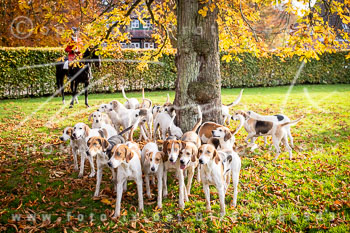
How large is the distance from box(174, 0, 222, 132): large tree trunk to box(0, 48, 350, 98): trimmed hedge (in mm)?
11804

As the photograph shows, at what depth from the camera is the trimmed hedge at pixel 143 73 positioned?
15.6 meters

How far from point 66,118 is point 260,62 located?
15091 millimetres

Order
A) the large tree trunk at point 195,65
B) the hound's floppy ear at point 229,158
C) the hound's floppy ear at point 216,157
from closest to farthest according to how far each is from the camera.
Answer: the hound's floppy ear at point 216,157 < the hound's floppy ear at point 229,158 < the large tree trunk at point 195,65

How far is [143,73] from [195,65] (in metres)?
12.4

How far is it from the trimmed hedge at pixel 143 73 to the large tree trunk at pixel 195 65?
11804 millimetres

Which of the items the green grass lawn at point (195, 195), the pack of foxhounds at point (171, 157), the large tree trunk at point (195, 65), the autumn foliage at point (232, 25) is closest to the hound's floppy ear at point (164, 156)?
the pack of foxhounds at point (171, 157)

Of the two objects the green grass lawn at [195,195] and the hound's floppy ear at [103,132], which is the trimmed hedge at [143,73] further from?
the hound's floppy ear at [103,132]

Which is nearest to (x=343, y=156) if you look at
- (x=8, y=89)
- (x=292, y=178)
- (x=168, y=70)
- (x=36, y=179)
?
(x=292, y=178)

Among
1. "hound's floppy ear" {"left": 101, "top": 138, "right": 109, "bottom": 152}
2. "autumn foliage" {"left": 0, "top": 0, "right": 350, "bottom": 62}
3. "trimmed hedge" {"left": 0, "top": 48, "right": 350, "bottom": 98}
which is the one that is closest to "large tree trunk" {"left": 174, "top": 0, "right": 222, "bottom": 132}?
"autumn foliage" {"left": 0, "top": 0, "right": 350, "bottom": 62}

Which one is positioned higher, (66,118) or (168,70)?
(168,70)

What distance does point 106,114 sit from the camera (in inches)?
294

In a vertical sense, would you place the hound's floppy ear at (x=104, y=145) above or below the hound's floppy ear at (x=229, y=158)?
above

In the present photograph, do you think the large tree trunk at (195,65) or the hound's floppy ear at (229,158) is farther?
the large tree trunk at (195,65)

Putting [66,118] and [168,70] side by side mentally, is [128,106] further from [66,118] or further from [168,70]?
[168,70]
